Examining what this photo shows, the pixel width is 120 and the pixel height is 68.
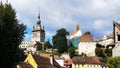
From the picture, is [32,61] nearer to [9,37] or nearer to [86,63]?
[9,37]

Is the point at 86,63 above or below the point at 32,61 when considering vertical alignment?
above

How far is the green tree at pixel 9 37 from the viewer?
39656 millimetres

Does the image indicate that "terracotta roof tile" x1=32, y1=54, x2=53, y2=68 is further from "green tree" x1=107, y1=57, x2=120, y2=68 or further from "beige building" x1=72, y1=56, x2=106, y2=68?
"beige building" x1=72, y1=56, x2=106, y2=68

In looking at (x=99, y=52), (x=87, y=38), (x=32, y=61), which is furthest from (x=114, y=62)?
(x=87, y=38)

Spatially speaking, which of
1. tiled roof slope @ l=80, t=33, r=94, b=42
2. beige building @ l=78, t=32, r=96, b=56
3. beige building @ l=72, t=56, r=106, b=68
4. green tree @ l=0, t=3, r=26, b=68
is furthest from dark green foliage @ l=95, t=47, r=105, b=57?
green tree @ l=0, t=3, r=26, b=68

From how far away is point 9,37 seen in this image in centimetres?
4022

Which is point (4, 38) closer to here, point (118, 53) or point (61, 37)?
point (118, 53)

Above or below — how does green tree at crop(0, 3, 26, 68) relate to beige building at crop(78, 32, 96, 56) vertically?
below

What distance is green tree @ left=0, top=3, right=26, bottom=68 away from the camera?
130 feet

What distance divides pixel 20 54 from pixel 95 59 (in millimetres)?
102020

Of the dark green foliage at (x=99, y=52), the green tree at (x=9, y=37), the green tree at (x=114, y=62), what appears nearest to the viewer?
the green tree at (x=9, y=37)

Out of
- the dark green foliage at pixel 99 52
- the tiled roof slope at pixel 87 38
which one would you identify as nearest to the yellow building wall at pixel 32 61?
the dark green foliage at pixel 99 52

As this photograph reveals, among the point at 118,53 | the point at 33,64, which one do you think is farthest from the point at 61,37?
the point at 118,53

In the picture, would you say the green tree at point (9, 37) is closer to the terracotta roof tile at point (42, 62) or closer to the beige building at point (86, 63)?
the terracotta roof tile at point (42, 62)
